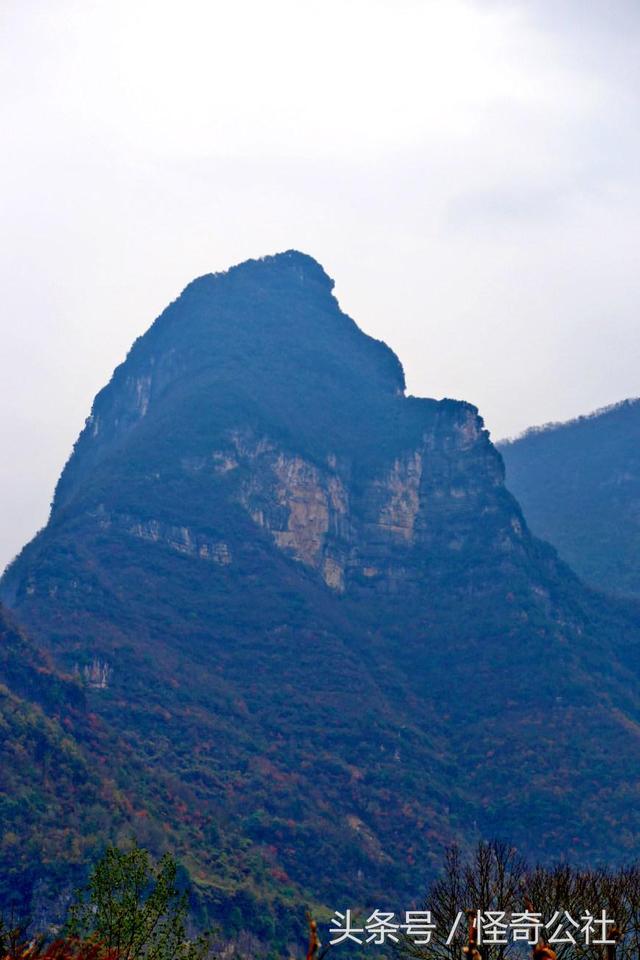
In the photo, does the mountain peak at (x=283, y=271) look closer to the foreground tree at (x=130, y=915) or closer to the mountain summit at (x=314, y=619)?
the mountain summit at (x=314, y=619)

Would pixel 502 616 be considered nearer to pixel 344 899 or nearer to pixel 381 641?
pixel 381 641

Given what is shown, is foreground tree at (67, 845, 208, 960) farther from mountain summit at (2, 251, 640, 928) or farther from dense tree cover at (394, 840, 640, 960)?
mountain summit at (2, 251, 640, 928)

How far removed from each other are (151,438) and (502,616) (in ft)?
153

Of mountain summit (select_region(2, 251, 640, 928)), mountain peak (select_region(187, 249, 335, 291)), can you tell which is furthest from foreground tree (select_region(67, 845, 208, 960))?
mountain peak (select_region(187, 249, 335, 291))

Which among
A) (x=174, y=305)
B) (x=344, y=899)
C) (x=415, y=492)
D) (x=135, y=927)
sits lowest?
(x=135, y=927)

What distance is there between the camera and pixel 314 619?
13488 cm

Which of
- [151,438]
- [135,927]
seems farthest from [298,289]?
[135,927]

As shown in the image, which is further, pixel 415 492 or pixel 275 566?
pixel 415 492

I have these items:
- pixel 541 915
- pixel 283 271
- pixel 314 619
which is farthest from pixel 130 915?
pixel 283 271

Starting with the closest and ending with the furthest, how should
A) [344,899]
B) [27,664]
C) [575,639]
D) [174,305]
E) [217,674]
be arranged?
[344,899] → [27,664] → [217,674] → [575,639] → [174,305]

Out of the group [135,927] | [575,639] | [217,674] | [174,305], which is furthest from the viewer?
[174,305]

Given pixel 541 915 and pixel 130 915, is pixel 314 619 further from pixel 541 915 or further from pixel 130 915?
pixel 130 915

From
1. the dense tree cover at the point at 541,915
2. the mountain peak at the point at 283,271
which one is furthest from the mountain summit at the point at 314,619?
the dense tree cover at the point at 541,915

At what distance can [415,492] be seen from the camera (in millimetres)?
156875
